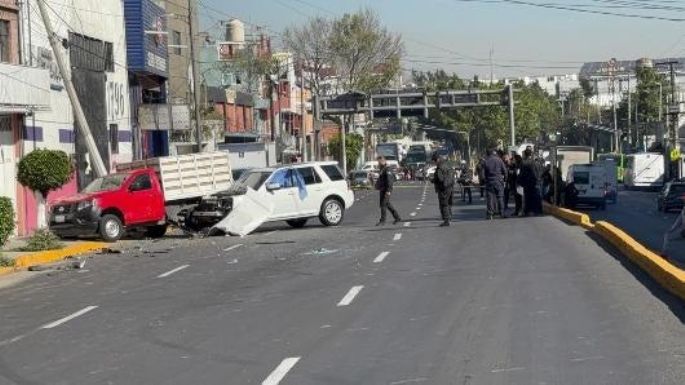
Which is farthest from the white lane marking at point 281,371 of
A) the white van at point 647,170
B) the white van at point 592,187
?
the white van at point 647,170

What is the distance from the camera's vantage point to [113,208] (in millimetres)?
30219

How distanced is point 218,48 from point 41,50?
154 ft

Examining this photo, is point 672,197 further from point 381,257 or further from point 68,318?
point 68,318

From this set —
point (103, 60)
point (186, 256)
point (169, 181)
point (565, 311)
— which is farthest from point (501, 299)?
point (103, 60)

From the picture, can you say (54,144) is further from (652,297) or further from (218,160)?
(652,297)

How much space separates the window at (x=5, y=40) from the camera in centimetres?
3309

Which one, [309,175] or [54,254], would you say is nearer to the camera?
[54,254]

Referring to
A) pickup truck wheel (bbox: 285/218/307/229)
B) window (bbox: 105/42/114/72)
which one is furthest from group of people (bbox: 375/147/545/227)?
window (bbox: 105/42/114/72)

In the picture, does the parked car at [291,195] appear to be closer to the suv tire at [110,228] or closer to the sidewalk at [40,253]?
the suv tire at [110,228]

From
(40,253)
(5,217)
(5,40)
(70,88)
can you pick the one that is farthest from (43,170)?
(5,40)

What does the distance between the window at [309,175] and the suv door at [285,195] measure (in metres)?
0.43

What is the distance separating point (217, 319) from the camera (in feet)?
44.9

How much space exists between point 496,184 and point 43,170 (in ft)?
38.8

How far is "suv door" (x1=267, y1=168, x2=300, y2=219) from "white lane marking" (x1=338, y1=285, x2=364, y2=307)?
14.4 meters
